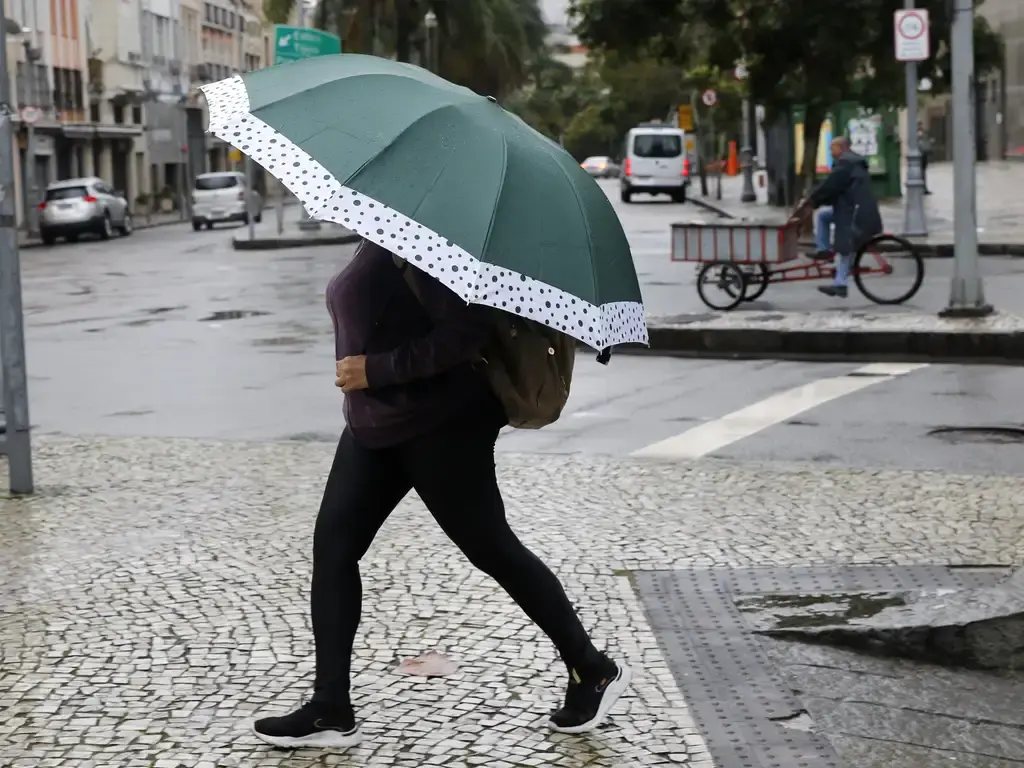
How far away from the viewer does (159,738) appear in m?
4.39

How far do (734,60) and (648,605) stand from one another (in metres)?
23.8

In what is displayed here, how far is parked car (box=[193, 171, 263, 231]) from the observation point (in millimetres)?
46969

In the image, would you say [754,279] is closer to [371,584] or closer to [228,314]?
[228,314]

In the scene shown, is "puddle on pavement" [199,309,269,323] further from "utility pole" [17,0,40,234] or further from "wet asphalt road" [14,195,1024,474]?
"utility pole" [17,0,40,234]

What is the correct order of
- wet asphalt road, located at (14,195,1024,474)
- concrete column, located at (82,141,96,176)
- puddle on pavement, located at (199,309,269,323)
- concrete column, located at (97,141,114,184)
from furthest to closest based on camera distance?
concrete column, located at (97,141,114,184) → concrete column, located at (82,141,96,176) → puddle on pavement, located at (199,309,269,323) → wet asphalt road, located at (14,195,1024,474)

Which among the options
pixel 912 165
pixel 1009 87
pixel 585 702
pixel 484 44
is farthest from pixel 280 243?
pixel 1009 87

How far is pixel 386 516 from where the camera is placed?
4.34 meters

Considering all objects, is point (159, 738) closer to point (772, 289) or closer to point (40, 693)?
point (40, 693)

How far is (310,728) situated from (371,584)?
5.59 feet

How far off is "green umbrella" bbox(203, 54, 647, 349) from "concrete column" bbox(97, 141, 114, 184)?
6147 cm

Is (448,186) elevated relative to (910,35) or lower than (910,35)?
lower

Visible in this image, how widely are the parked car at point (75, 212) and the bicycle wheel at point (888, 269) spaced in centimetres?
2921

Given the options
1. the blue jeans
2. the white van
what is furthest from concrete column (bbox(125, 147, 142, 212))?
the blue jeans

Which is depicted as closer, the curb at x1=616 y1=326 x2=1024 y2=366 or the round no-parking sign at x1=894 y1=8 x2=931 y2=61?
the curb at x1=616 y1=326 x2=1024 y2=366
